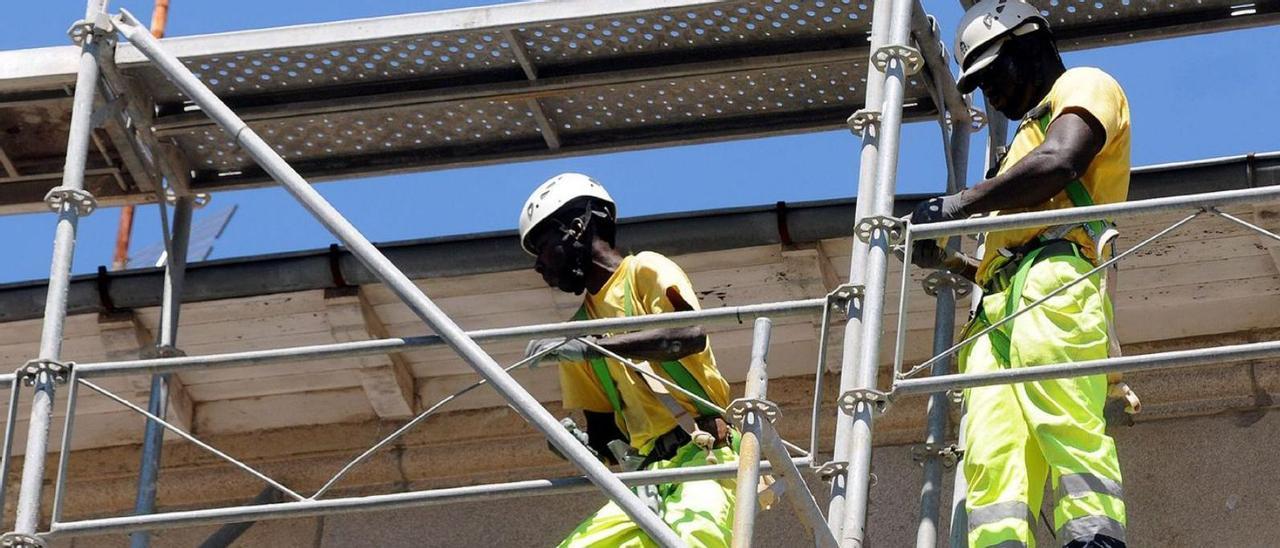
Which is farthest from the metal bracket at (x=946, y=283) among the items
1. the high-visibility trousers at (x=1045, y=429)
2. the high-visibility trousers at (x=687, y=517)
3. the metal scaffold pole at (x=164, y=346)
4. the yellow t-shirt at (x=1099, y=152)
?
the metal scaffold pole at (x=164, y=346)

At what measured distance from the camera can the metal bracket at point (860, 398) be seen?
7613 millimetres

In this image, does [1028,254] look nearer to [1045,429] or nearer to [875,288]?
[875,288]

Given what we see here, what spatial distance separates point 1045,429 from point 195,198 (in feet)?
13.7

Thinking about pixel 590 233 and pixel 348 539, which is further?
pixel 348 539

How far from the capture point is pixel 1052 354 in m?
7.75

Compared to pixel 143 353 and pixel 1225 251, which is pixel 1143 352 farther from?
pixel 143 353

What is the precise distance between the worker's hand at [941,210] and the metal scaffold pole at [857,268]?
264mm

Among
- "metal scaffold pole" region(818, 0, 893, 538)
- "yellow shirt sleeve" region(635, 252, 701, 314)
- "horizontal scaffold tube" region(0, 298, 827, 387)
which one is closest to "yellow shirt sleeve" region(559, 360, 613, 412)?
"yellow shirt sleeve" region(635, 252, 701, 314)

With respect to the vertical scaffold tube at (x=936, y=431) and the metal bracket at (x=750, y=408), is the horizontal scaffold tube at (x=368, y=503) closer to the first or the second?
the vertical scaffold tube at (x=936, y=431)

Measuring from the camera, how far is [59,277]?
875 cm

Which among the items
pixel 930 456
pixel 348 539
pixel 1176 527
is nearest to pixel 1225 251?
pixel 1176 527

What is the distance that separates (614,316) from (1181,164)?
7.61ft

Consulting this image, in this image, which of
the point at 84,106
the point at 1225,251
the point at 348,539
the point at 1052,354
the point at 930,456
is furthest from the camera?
the point at 348,539

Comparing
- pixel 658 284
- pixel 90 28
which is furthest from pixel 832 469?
pixel 90 28
